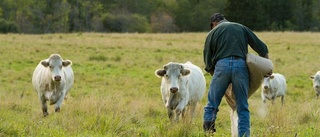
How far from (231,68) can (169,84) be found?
1880 millimetres

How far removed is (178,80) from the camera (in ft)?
29.1

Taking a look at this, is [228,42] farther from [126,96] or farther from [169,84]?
[126,96]

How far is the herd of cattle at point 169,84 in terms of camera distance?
8.82 metres

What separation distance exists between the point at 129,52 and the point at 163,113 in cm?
1718

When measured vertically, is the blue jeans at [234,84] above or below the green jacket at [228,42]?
below

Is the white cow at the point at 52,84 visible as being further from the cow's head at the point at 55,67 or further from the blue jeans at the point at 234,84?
the blue jeans at the point at 234,84

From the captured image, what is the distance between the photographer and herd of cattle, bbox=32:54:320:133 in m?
8.82

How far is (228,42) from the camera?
7043 millimetres

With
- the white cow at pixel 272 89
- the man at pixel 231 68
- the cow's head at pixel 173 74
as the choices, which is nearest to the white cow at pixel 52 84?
the cow's head at pixel 173 74

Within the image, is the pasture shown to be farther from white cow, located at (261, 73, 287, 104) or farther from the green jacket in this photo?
the green jacket

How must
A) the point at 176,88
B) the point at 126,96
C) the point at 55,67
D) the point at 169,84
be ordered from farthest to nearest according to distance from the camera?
the point at 126,96
the point at 55,67
the point at 169,84
the point at 176,88

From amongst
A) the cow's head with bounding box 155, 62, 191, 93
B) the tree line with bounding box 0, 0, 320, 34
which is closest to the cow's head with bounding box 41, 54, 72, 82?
the cow's head with bounding box 155, 62, 191, 93

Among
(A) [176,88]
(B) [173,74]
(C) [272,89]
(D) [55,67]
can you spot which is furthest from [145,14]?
(A) [176,88]

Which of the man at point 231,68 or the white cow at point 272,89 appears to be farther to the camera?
the white cow at point 272,89
